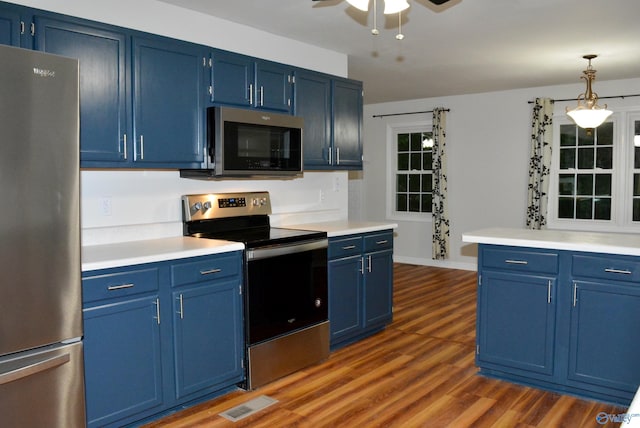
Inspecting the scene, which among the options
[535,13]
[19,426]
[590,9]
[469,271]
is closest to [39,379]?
Answer: [19,426]

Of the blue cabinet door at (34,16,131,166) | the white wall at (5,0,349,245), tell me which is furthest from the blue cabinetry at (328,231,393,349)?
the blue cabinet door at (34,16,131,166)

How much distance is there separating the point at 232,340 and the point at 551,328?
6.21ft

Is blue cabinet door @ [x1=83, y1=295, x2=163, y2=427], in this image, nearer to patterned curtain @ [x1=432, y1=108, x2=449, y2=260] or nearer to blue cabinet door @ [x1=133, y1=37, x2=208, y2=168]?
blue cabinet door @ [x1=133, y1=37, x2=208, y2=168]

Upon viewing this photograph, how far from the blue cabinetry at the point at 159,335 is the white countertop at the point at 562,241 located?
5.20 ft

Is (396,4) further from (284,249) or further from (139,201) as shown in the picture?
(139,201)

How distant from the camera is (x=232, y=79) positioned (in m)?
3.51

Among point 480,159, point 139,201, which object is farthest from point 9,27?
point 480,159

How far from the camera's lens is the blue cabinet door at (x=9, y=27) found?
247 centimetres

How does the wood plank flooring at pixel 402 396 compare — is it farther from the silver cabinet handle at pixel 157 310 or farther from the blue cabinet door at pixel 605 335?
the silver cabinet handle at pixel 157 310

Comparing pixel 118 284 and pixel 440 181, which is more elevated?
pixel 440 181

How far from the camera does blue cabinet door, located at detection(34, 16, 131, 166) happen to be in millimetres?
2701

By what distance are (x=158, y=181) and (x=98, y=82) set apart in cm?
82

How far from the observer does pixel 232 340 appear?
10.3 ft

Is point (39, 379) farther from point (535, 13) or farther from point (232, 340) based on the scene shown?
point (535, 13)
